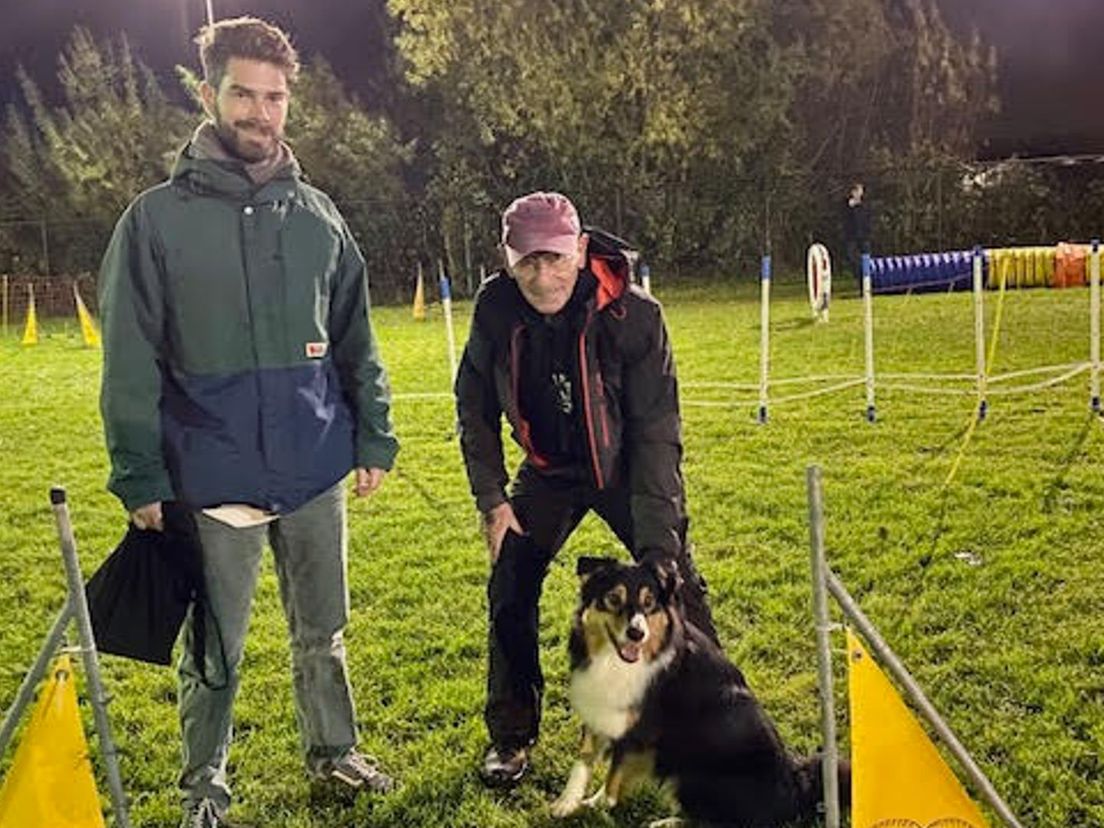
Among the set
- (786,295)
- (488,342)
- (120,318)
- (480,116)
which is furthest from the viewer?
(480,116)

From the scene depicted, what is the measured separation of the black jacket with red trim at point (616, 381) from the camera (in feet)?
9.61

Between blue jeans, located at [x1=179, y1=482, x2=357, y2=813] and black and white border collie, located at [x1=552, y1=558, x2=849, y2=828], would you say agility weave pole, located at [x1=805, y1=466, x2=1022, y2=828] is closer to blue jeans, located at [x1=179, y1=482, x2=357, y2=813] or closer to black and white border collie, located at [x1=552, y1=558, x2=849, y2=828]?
black and white border collie, located at [x1=552, y1=558, x2=849, y2=828]

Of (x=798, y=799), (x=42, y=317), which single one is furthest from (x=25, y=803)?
(x=42, y=317)

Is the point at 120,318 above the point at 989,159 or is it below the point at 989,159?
below

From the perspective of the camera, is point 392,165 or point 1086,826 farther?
point 392,165

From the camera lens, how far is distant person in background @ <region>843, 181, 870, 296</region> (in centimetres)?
2064

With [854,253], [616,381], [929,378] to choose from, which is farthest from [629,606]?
[854,253]

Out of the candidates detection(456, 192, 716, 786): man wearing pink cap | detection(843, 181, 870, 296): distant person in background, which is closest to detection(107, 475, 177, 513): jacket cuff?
detection(456, 192, 716, 786): man wearing pink cap

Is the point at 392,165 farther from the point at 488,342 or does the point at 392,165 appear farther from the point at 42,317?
the point at 488,342

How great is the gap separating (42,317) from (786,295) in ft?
49.9

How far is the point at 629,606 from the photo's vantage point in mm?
2766

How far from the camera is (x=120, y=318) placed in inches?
97.6

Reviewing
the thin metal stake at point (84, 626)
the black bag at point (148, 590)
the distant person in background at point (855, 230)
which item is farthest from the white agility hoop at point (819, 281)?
the thin metal stake at point (84, 626)

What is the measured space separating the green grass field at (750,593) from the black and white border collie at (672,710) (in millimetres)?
293
